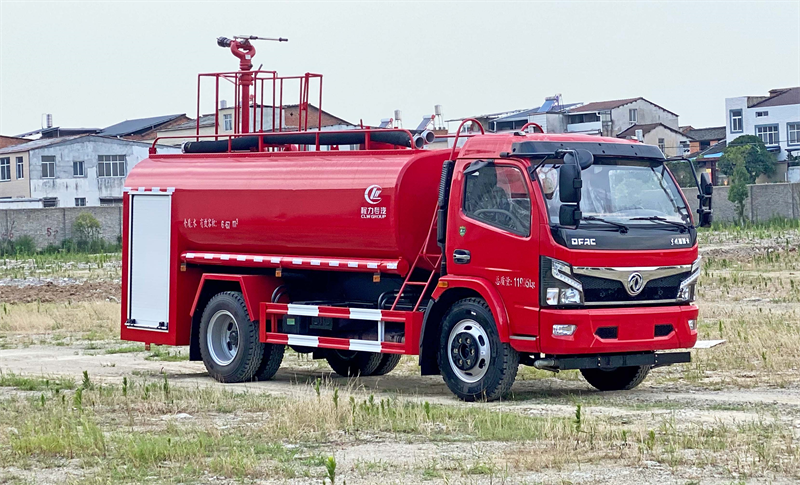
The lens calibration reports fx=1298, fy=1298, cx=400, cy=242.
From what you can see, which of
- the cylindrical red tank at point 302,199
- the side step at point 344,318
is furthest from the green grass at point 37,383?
the cylindrical red tank at point 302,199

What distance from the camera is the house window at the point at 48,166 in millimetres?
82750

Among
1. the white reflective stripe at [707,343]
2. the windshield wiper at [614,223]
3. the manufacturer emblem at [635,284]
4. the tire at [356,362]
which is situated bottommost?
the tire at [356,362]

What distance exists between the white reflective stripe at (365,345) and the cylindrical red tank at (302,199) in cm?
99

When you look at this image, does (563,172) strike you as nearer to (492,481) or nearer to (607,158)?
(607,158)

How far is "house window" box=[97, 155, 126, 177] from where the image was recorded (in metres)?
84.2

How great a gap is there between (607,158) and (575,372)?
12.5 feet

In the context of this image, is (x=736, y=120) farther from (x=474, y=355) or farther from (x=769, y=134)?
(x=474, y=355)

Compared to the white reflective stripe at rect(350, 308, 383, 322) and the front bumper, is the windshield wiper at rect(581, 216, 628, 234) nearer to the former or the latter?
the front bumper

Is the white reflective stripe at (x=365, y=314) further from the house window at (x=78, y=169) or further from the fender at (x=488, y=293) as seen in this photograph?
the house window at (x=78, y=169)

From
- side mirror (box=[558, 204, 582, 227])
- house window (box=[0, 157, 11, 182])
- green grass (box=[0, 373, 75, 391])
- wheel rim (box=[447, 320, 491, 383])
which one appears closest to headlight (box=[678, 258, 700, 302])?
side mirror (box=[558, 204, 582, 227])

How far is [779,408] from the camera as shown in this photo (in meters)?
12.3

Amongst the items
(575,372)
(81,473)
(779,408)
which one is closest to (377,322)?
(575,372)

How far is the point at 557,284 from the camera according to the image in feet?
42.8

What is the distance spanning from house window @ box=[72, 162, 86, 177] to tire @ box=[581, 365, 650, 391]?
238 feet
